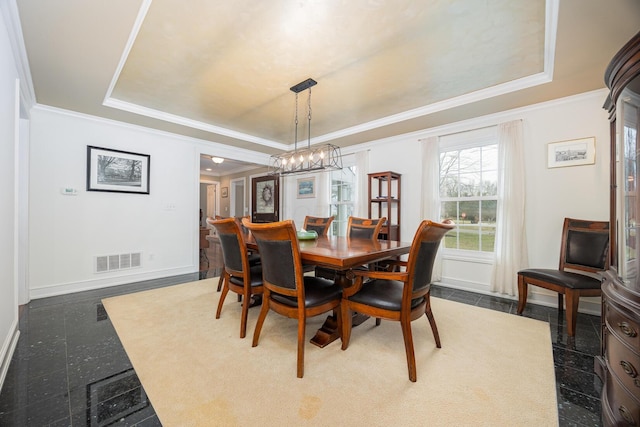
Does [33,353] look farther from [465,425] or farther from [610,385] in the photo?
[610,385]

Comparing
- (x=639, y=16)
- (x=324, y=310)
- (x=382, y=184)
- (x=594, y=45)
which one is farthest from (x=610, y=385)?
(x=382, y=184)

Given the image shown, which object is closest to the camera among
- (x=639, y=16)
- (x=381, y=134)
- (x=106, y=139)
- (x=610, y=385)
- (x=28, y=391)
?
(x=610, y=385)

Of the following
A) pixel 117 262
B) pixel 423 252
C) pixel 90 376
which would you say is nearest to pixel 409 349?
pixel 423 252

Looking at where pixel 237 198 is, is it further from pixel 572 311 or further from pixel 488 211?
pixel 572 311

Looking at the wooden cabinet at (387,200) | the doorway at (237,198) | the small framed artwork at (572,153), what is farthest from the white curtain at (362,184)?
the doorway at (237,198)

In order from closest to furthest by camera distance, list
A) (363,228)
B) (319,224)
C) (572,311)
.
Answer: (572,311) → (363,228) → (319,224)

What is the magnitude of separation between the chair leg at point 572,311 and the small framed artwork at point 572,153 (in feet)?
4.89

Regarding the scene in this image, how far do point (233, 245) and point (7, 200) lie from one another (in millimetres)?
1606

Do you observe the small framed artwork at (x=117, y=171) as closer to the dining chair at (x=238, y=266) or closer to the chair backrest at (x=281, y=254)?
the dining chair at (x=238, y=266)

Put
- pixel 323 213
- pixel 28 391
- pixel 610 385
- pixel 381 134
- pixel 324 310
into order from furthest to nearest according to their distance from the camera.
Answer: pixel 323 213 → pixel 381 134 → pixel 324 310 → pixel 28 391 → pixel 610 385

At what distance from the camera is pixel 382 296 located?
1836 mm

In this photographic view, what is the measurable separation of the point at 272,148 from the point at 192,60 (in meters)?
2.95

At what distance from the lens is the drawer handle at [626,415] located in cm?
107

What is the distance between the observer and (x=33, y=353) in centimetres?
189
